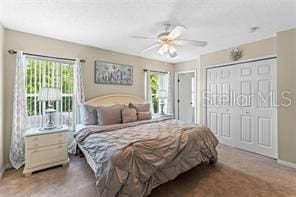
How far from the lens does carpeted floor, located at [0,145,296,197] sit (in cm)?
217

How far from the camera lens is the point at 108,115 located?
3.33 meters

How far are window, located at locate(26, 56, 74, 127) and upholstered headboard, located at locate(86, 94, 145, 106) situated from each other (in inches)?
19.6

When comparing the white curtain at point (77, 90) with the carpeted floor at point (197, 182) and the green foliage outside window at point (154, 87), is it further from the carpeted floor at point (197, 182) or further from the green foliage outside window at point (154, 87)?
the green foliage outside window at point (154, 87)

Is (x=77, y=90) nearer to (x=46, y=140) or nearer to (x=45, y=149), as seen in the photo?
(x=46, y=140)

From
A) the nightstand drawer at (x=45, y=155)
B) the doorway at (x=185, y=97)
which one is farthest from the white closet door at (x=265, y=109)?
the nightstand drawer at (x=45, y=155)

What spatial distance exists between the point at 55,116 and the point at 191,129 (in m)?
2.77

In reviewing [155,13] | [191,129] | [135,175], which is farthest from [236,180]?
[155,13]

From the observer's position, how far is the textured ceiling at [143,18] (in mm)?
2145

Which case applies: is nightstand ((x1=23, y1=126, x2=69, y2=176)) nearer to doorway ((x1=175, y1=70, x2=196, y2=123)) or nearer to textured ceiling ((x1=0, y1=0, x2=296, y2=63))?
textured ceiling ((x1=0, y1=0, x2=296, y2=63))

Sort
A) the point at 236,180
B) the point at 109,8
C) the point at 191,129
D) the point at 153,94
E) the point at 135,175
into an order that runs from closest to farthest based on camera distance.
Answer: the point at 135,175
the point at 109,8
the point at 236,180
the point at 191,129
the point at 153,94

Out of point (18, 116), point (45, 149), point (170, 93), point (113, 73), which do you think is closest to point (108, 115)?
point (45, 149)

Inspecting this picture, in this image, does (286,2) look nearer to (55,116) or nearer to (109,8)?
(109,8)

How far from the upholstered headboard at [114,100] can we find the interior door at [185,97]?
6.46ft

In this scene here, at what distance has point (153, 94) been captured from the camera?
5500mm
